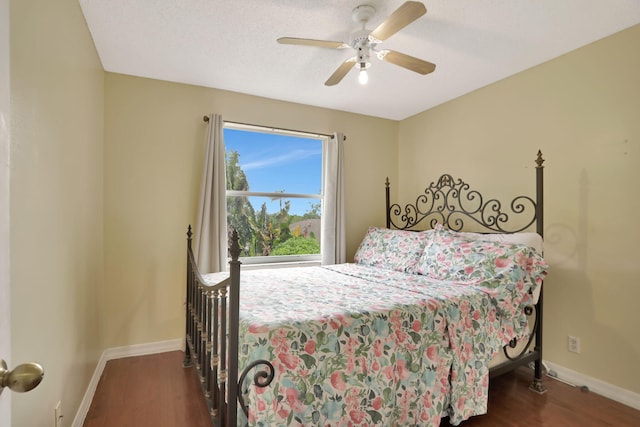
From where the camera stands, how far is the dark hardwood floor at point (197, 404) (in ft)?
6.31

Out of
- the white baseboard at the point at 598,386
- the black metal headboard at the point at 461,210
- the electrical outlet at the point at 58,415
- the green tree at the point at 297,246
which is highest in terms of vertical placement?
the black metal headboard at the point at 461,210

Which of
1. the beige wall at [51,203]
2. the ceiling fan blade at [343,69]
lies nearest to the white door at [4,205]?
the beige wall at [51,203]

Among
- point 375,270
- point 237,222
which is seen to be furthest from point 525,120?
point 237,222

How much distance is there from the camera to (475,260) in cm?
231

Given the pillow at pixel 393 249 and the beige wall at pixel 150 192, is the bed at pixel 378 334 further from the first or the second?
the beige wall at pixel 150 192

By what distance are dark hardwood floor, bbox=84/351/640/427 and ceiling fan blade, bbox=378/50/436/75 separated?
7.30 feet

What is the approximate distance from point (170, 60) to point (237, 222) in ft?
5.10

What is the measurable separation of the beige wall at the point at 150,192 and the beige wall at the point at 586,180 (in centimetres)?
252

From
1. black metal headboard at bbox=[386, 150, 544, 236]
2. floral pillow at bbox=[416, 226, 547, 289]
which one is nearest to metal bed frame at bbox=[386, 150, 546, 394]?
black metal headboard at bbox=[386, 150, 544, 236]

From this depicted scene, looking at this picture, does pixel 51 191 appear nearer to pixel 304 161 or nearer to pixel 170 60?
pixel 170 60

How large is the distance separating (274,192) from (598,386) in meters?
3.08

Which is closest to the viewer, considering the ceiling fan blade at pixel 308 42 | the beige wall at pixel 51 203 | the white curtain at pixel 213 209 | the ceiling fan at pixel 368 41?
the beige wall at pixel 51 203

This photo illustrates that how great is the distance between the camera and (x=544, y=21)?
2.06m

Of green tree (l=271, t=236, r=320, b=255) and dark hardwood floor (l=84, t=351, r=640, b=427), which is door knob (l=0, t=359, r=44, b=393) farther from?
green tree (l=271, t=236, r=320, b=255)
